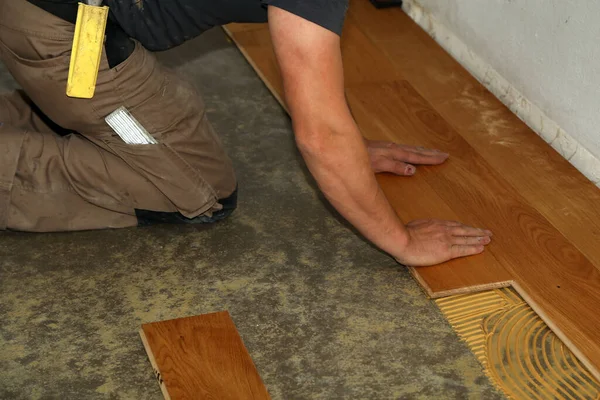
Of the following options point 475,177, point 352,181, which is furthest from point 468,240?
point 352,181

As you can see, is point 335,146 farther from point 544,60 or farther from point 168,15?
point 544,60

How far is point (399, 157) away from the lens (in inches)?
125

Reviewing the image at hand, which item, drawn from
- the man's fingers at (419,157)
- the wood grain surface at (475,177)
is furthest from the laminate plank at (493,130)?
the man's fingers at (419,157)

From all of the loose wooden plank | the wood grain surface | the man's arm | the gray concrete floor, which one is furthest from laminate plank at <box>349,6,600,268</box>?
the loose wooden plank

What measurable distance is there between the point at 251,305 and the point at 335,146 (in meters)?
0.58

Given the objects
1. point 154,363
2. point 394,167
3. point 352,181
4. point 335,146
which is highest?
point 335,146

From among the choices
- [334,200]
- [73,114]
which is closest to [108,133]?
[73,114]

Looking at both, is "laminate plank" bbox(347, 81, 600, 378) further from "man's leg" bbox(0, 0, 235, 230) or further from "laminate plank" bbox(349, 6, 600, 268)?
"man's leg" bbox(0, 0, 235, 230)

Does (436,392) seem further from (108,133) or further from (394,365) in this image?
(108,133)

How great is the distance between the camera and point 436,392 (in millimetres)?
2275

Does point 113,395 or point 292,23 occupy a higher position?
point 292,23

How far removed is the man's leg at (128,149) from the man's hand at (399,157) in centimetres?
56

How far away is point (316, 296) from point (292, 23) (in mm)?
896

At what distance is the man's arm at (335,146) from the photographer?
2.07 metres
